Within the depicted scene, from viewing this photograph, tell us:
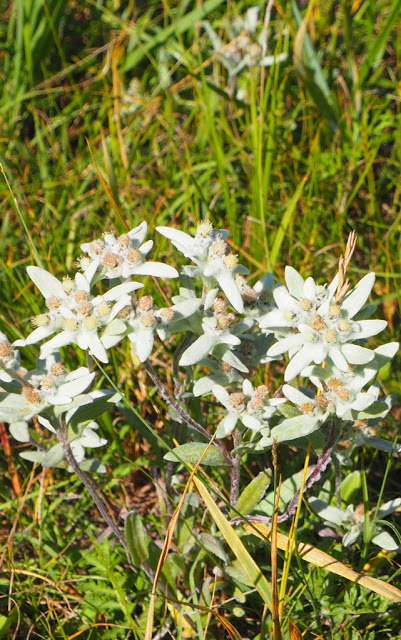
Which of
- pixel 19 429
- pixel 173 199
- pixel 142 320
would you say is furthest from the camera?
pixel 173 199

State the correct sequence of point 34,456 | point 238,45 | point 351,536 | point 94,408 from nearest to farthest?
point 94,408 → point 351,536 → point 34,456 → point 238,45

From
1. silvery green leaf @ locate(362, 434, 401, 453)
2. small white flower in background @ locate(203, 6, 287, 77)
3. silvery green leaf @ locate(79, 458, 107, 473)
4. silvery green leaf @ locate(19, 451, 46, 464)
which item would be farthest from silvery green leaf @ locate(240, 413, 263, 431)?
small white flower in background @ locate(203, 6, 287, 77)

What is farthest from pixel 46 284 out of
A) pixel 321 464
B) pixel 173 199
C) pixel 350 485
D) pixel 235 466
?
pixel 173 199

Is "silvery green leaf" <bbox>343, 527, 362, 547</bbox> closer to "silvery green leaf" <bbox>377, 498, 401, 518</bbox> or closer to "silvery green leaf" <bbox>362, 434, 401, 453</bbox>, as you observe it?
"silvery green leaf" <bbox>377, 498, 401, 518</bbox>

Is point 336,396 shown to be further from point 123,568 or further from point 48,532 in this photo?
point 48,532

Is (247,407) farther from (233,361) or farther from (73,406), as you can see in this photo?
(73,406)

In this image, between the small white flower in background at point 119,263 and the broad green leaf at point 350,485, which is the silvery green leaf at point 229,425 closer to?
the small white flower in background at point 119,263

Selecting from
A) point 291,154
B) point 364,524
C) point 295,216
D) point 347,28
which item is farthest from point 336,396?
point 347,28
